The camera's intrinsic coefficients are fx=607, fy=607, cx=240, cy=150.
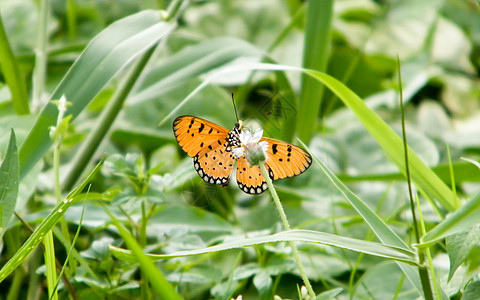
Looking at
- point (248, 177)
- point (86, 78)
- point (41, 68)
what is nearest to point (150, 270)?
point (248, 177)

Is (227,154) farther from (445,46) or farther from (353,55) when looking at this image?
(445,46)

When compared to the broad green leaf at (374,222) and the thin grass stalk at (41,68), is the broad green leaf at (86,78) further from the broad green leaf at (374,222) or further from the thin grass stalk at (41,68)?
the broad green leaf at (374,222)

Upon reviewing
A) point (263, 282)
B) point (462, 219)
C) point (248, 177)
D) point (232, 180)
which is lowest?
point (232, 180)

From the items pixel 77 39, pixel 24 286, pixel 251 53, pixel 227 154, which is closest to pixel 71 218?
pixel 24 286

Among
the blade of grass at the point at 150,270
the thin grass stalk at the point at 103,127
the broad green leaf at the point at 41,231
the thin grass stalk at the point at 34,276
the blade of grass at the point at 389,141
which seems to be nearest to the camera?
the blade of grass at the point at 150,270

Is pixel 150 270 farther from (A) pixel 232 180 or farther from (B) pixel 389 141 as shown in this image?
(A) pixel 232 180

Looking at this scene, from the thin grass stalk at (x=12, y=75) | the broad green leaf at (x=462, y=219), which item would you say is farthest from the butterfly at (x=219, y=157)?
the thin grass stalk at (x=12, y=75)
